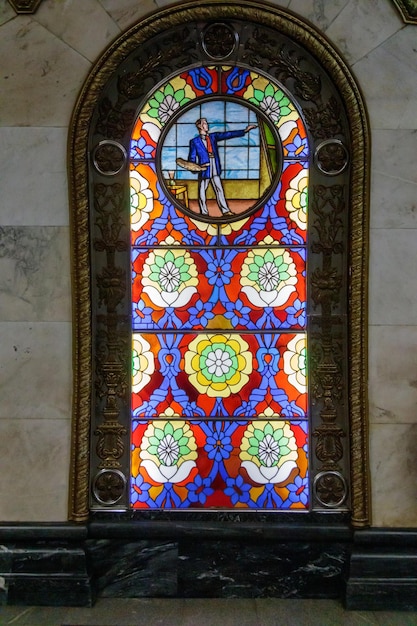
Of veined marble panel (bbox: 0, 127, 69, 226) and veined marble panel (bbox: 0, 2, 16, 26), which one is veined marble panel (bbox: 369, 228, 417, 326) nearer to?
veined marble panel (bbox: 0, 127, 69, 226)

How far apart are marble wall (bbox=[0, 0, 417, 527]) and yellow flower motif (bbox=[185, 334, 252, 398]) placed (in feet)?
2.00

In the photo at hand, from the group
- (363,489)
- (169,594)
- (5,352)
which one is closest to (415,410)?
(363,489)

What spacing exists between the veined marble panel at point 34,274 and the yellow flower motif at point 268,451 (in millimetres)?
1099

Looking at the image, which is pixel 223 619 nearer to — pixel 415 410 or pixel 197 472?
pixel 197 472

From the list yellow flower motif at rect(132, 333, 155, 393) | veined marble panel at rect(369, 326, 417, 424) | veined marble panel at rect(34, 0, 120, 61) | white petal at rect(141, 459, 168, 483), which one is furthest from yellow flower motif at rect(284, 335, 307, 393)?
veined marble panel at rect(34, 0, 120, 61)

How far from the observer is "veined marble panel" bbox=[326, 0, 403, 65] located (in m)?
2.96

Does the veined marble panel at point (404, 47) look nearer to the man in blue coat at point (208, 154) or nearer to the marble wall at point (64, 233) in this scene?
the marble wall at point (64, 233)

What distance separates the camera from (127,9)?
2.96 m

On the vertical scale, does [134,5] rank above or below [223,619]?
above

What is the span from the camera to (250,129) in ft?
10.2

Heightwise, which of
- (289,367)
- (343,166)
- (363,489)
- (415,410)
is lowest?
(363,489)

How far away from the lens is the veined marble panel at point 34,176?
300cm

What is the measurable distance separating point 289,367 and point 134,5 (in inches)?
74.4

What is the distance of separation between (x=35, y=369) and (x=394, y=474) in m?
1.82
